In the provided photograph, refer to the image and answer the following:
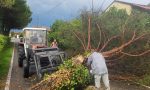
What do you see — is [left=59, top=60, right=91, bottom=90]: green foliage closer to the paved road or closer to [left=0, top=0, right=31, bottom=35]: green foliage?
the paved road

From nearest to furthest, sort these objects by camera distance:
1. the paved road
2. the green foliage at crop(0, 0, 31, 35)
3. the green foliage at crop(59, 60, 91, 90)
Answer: the green foliage at crop(59, 60, 91, 90)
the paved road
the green foliage at crop(0, 0, 31, 35)

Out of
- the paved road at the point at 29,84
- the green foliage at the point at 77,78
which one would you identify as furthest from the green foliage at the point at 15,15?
the green foliage at the point at 77,78

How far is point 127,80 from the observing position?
1684cm

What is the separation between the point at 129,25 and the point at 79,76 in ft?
17.9

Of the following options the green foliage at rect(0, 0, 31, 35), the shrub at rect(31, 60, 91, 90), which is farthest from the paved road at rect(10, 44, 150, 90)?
the green foliage at rect(0, 0, 31, 35)

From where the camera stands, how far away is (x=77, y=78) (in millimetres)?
12938

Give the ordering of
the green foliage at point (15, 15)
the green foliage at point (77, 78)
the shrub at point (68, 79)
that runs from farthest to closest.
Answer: the green foliage at point (15, 15)
the green foliage at point (77, 78)
the shrub at point (68, 79)

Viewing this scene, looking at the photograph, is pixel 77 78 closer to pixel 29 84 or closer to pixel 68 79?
pixel 68 79

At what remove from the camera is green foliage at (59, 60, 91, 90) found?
1284 cm

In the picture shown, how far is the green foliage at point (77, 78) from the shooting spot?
12.8m

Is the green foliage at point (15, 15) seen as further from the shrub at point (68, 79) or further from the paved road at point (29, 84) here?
the shrub at point (68, 79)

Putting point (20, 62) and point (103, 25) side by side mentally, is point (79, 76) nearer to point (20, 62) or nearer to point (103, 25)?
point (103, 25)

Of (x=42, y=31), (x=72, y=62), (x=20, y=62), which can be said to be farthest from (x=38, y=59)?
(x=42, y=31)

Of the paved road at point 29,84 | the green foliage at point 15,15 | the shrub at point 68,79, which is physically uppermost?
the green foliage at point 15,15
